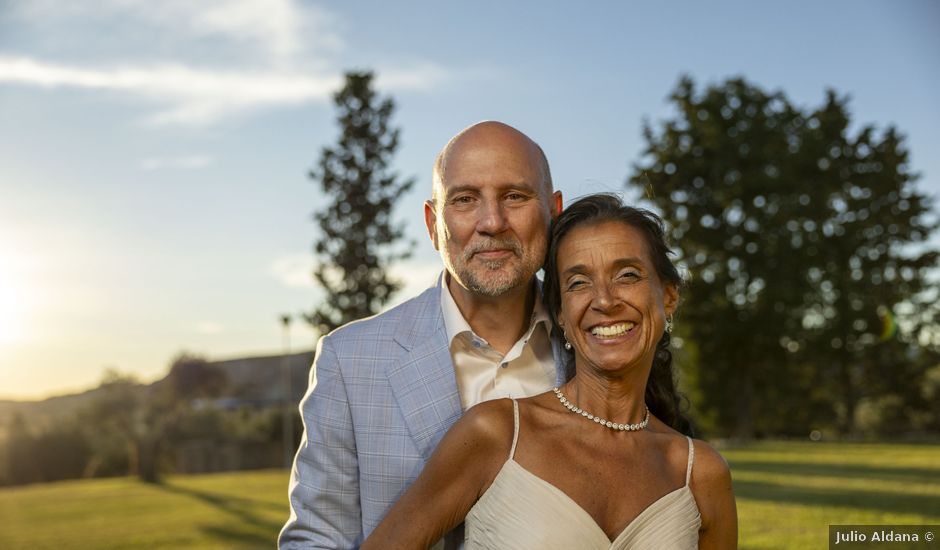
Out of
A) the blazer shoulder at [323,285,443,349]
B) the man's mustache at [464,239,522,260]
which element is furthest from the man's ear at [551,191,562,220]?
the blazer shoulder at [323,285,443,349]

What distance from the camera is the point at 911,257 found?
168 feet

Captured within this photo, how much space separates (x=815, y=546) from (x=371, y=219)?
1556 inches

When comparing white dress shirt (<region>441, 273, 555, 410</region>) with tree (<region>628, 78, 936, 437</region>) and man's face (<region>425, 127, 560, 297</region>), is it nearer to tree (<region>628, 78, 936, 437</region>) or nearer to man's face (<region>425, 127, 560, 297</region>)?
man's face (<region>425, 127, 560, 297</region>)

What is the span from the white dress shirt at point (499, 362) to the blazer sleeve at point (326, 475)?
56 cm

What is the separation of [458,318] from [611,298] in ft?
3.15

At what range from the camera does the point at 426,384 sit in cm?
452

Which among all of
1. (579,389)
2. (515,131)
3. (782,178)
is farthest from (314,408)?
(782,178)

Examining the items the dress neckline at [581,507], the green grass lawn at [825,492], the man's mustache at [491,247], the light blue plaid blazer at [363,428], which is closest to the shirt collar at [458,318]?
the light blue plaid blazer at [363,428]

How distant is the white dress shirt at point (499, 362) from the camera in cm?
468

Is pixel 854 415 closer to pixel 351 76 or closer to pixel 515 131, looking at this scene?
pixel 351 76

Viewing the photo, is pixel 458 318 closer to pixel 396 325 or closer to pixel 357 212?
pixel 396 325

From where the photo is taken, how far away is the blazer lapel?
14.6ft

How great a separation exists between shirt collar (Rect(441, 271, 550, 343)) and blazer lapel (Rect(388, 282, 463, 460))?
0.14 ft

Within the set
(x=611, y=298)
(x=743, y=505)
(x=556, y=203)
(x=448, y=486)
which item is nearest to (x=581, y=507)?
(x=448, y=486)
